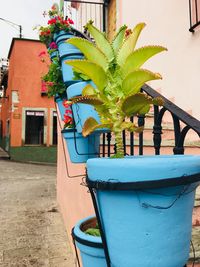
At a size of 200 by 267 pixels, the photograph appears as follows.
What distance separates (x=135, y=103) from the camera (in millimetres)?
1177

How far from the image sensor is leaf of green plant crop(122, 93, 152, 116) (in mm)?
1143

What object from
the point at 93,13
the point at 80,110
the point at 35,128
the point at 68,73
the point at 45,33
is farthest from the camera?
the point at 35,128

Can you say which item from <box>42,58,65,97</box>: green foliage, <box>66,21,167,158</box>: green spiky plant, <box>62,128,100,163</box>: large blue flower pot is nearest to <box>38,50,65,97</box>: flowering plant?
<box>42,58,65,97</box>: green foliage

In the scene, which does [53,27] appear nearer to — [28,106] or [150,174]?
[150,174]

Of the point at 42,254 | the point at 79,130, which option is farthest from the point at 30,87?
the point at 79,130

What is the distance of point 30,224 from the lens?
544cm

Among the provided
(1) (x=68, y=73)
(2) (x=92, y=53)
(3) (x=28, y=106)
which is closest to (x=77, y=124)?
(1) (x=68, y=73)

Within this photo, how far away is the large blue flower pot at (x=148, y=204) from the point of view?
0.88m

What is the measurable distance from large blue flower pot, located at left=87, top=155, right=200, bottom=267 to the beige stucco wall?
8.97 feet

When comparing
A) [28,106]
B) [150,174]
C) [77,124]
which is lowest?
[150,174]

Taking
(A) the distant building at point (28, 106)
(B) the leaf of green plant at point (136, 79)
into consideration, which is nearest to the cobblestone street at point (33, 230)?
(B) the leaf of green plant at point (136, 79)

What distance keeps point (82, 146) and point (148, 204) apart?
1.39 metres

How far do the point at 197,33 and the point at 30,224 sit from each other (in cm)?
425

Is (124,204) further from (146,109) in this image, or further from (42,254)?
(42,254)
